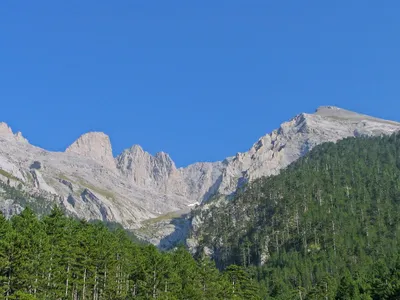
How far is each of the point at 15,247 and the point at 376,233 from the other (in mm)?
147369

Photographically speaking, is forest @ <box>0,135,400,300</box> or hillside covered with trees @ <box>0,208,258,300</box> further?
forest @ <box>0,135,400,300</box>

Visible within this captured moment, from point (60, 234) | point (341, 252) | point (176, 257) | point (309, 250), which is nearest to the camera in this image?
point (60, 234)

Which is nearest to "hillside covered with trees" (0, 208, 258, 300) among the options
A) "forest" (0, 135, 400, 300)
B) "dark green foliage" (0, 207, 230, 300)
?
"dark green foliage" (0, 207, 230, 300)

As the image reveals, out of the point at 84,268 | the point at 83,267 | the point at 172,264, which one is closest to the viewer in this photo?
the point at 84,268

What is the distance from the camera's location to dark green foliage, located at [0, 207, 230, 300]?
58781 millimetres

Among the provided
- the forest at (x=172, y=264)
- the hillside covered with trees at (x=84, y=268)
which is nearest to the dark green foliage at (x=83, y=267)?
the hillside covered with trees at (x=84, y=268)

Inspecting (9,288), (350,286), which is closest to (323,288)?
(350,286)

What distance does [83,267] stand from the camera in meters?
74.4

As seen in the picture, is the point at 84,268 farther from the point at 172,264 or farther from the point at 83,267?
the point at 172,264

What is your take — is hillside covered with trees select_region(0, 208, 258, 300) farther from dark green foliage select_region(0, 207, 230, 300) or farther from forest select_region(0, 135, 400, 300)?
forest select_region(0, 135, 400, 300)

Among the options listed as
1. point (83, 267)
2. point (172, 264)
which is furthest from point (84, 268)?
point (172, 264)

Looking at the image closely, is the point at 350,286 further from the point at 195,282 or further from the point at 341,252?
the point at 341,252

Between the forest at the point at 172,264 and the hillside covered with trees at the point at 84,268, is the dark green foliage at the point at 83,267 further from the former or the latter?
the forest at the point at 172,264

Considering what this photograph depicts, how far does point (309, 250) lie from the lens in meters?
179
